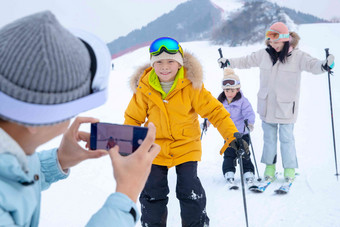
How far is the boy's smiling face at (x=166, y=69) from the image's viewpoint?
270 cm

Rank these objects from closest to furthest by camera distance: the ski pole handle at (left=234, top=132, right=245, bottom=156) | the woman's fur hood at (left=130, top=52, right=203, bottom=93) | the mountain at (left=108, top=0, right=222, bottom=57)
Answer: the ski pole handle at (left=234, top=132, right=245, bottom=156) → the woman's fur hood at (left=130, top=52, right=203, bottom=93) → the mountain at (left=108, top=0, right=222, bottom=57)

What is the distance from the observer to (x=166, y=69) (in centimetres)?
269

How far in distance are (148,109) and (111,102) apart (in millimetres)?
6350

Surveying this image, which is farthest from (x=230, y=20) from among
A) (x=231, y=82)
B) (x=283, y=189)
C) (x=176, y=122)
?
(x=176, y=122)

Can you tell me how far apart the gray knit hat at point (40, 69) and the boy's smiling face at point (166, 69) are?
5.90ft

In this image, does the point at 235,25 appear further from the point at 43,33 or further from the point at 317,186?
the point at 43,33

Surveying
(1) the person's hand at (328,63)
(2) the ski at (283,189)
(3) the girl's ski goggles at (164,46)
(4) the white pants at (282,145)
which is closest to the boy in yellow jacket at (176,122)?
(3) the girl's ski goggles at (164,46)

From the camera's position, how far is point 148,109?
2.78m

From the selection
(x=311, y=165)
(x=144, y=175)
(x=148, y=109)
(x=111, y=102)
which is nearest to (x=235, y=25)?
(x=111, y=102)

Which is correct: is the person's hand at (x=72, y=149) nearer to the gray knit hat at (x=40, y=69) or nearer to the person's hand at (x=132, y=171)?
the person's hand at (x=132, y=171)

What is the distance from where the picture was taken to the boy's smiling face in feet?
8.85

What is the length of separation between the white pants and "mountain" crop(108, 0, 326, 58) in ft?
42.5

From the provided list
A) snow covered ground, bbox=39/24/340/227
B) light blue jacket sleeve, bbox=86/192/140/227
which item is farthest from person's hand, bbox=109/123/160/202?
snow covered ground, bbox=39/24/340/227

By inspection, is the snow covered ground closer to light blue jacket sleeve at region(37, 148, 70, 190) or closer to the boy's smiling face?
the boy's smiling face
